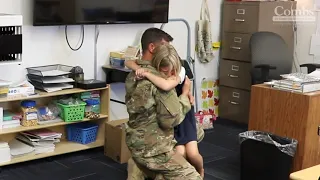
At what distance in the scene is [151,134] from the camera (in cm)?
273

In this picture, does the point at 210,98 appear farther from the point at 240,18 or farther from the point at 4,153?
the point at 4,153

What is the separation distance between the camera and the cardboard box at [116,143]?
393cm

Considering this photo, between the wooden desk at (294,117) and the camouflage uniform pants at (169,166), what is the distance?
810 mm

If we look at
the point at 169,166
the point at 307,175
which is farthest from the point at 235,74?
the point at 307,175

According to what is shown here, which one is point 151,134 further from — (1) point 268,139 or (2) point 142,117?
(1) point 268,139

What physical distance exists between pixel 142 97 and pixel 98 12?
5.76ft

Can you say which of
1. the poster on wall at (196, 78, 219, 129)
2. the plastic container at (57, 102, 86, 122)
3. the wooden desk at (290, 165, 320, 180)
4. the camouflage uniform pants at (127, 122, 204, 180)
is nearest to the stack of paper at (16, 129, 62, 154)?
the plastic container at (57, 102, 86, 122)

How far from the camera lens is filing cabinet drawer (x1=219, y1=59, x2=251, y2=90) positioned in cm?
519

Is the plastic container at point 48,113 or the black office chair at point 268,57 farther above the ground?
the black office chair at point 268,57

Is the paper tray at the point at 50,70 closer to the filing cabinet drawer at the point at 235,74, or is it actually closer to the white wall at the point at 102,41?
the white wall at the point at 102,41

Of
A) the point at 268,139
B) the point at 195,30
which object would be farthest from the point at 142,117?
the point at 195,30

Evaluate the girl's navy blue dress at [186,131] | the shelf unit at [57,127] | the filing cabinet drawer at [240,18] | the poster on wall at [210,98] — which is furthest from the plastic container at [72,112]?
the filing cabinet drawer at [240,18]

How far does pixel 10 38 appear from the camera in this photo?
3570mm

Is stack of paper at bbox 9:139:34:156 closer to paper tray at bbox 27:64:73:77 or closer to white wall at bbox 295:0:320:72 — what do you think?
paper tray at bbox 27:64:73:77
